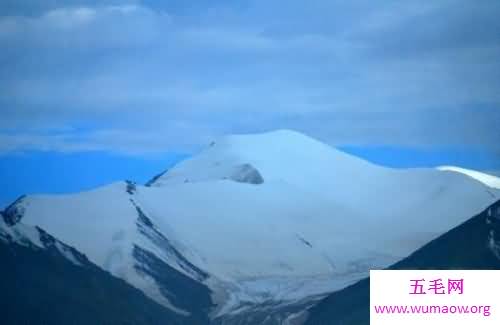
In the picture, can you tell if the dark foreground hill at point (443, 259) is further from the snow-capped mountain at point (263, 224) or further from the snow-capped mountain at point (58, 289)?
the snow-capped mountain at point (58, 289)

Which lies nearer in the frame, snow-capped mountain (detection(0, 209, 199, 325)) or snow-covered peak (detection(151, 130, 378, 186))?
snow-capped mountain (detection(0, 209, 199, 325))

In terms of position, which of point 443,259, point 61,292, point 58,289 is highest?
point 443,259

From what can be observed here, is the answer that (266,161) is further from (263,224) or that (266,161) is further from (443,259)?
(443,259)

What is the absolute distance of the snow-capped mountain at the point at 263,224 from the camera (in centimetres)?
10956

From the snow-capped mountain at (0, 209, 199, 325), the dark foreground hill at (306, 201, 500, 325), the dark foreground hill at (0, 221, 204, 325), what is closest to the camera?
the dark foreground hill at (0, 221, 204, 325)

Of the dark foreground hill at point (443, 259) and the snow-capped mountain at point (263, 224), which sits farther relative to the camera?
the snow-capped mountain at point (263, 224)

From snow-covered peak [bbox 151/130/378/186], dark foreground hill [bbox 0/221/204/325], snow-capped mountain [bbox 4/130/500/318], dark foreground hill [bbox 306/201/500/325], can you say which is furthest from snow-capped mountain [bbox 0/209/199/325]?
snow-covered peak [bbox 151/130/378/186]

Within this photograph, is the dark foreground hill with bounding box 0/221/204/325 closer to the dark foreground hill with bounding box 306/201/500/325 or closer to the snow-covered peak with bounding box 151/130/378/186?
the dark foreground hill with bounding box 306/201/500/325

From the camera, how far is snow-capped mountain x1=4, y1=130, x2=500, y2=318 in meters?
110

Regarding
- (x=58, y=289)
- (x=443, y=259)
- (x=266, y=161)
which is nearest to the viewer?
(x=443, y=259)

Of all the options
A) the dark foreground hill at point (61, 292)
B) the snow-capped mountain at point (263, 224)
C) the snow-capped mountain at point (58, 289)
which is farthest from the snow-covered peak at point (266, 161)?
the dark foreground hill at point (61, 292)

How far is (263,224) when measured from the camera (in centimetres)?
11856

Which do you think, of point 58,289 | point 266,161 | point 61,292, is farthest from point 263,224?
point 61,292

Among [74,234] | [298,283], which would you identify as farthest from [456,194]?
[74,234]
